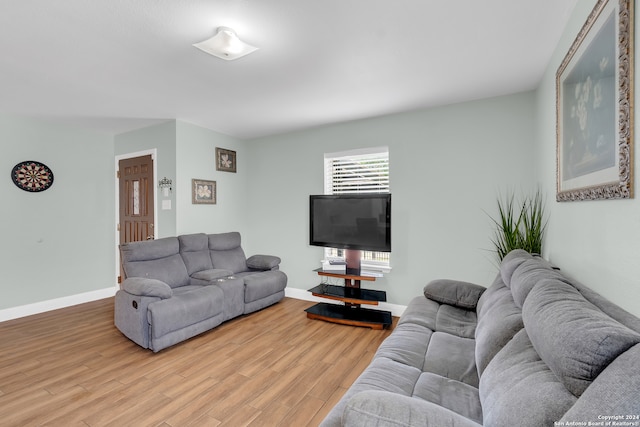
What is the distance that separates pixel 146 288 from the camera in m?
2.74

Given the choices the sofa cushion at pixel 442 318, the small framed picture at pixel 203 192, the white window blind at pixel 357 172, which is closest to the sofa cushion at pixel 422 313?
the sofa cushion at pixel 442 318

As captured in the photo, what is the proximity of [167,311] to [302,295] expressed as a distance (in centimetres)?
207

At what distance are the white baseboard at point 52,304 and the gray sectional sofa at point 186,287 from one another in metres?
1.66

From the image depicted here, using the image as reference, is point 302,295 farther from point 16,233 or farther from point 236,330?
point 16,233

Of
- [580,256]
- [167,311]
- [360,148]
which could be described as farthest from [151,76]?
[580,256]

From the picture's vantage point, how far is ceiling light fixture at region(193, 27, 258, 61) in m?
1.93

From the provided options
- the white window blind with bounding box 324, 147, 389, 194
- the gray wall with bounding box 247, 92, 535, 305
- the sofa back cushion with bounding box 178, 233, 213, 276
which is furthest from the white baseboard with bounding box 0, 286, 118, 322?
the white window blind with bounding box 324, 147, 389, 194

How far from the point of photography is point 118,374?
2361mm

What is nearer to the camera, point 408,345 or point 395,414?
point 395,414

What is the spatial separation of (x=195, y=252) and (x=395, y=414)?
346 centimetres

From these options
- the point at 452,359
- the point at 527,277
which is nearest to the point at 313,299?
the point at 452,359

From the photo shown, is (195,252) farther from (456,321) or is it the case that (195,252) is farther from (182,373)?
(456,321)

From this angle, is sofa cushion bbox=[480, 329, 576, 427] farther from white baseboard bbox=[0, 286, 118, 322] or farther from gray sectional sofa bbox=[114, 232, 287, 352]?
white baseboard bbox=[0, 286, 118, 322]

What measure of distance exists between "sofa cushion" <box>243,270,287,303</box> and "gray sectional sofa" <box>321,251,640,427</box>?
85.8 inches
